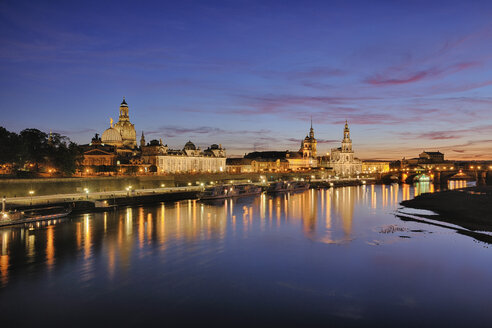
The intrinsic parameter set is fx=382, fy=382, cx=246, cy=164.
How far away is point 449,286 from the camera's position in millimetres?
23406

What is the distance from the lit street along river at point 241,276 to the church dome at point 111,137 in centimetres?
10717

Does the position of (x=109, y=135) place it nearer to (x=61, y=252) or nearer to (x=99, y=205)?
(x=99, y=205)

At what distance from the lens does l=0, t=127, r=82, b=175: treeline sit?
65688 mm

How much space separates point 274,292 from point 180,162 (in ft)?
404

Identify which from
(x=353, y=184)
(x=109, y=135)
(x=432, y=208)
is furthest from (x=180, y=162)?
(x=432, y=208)

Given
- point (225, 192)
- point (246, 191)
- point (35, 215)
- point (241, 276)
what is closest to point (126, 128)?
point (246, 191)

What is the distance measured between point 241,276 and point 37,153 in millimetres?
60813

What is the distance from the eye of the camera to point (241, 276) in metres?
25.8

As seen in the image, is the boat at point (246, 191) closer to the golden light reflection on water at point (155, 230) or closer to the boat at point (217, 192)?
the boat at point (217, 192)

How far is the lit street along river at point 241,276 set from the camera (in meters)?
19.5

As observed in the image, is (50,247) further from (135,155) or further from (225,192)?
(135,155)

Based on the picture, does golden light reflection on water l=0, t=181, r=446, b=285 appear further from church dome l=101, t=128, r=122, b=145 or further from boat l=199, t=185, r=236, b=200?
church dome l=101, t=128, r=122, b=145

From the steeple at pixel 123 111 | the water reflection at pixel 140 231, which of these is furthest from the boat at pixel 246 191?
the steeple at pixel 123 111

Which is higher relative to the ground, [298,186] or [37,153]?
[37,153]
